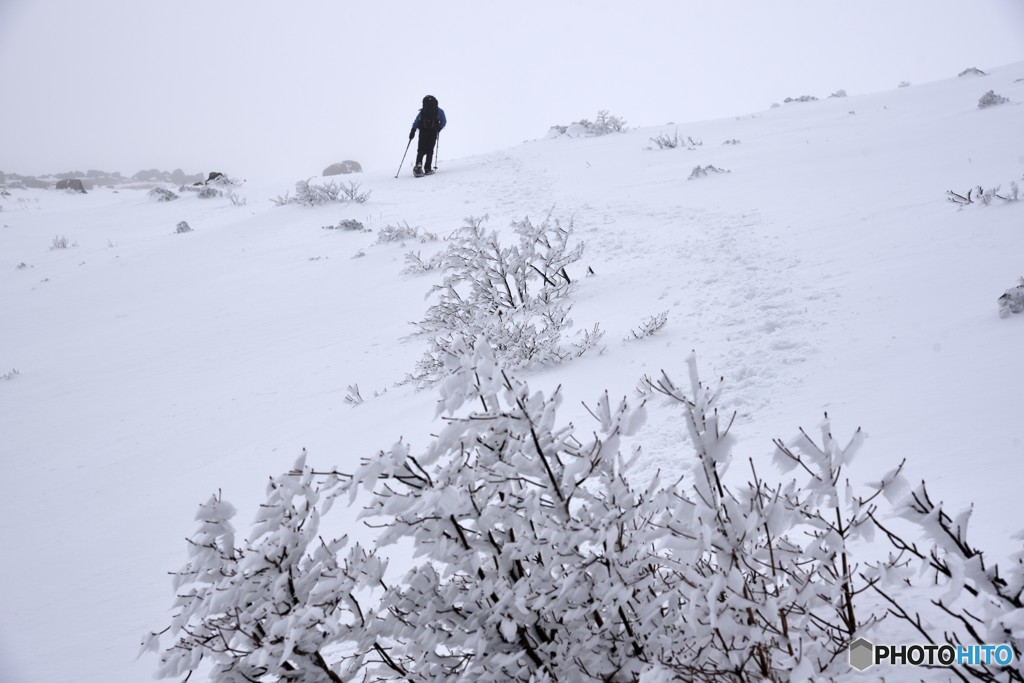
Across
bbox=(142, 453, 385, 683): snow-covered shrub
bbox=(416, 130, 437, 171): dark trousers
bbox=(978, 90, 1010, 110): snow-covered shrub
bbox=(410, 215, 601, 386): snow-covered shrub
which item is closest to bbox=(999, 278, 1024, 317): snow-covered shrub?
bbox=(410, 215, 601, 386): snow-covered shrub

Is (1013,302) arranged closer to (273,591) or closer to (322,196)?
(273,591)

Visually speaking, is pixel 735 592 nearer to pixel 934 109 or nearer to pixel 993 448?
pixel 993 448

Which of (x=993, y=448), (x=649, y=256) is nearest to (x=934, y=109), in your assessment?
(x=649, y=256)

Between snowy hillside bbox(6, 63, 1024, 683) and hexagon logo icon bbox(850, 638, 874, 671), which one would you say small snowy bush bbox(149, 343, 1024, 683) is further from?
snowy hillside bbox(6, 63, 1024, 683)

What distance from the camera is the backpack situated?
1641cm

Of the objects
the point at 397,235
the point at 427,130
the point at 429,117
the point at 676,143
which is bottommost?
the point at 397,235

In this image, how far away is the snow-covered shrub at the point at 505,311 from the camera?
4293mm

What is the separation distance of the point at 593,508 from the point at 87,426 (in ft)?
19.1

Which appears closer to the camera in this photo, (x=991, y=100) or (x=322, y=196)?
(x=991, y=100)

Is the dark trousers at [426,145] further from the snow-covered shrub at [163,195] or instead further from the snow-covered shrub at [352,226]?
the snow-covered shrub at [163,195]

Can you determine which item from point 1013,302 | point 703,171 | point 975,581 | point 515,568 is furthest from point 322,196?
point 975,581

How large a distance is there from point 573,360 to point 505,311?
0.82 meters

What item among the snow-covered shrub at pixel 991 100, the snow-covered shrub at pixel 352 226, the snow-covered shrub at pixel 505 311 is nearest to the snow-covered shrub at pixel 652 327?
the snow-covered shrub at pixel 505 311

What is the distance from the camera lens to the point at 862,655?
4.48 feet
